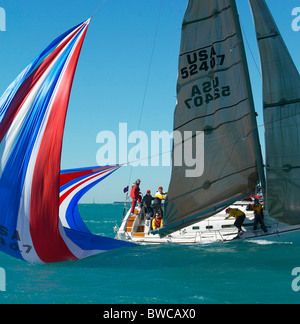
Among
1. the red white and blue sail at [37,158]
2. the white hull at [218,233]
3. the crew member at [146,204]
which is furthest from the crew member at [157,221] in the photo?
the red white and blue sail at [37,158]

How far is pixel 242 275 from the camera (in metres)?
10.2

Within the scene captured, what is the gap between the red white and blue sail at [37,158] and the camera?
977 cm

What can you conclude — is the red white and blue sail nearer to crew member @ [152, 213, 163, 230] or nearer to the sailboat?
the sailboat

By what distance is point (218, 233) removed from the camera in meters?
13.8

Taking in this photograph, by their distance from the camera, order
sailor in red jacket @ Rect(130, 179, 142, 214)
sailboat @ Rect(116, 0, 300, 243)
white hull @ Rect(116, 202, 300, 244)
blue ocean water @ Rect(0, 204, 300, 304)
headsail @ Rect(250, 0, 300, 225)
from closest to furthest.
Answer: blue ocean water @ Rect(0, 204, 300, 304) → headsail @ Rect(250, 0, 300, 225) → sailboat @ Rect(116, 0, 300, 243) → white hull @ Rect(116, 202, 300, 244) → sailor in red jacket @ Rect(130, 179, 142, 214)

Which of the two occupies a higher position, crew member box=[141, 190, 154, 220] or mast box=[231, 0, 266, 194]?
mast box=[231, 0, 266, 194]

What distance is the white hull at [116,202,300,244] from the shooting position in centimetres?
1288

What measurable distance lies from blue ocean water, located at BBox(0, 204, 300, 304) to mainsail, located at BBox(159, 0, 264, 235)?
64.7 inches

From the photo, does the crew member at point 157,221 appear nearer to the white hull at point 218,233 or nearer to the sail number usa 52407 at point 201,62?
the white hull at point 218,233

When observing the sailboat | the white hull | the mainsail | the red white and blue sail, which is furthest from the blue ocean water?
the mainsail

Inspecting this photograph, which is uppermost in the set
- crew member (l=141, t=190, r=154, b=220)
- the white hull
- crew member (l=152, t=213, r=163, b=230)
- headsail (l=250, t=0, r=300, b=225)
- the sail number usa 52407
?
the sail number usa 52407

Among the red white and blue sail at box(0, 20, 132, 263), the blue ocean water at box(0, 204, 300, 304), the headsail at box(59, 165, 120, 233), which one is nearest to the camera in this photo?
the blue ocean water at box(0, 204, 300, 304)
